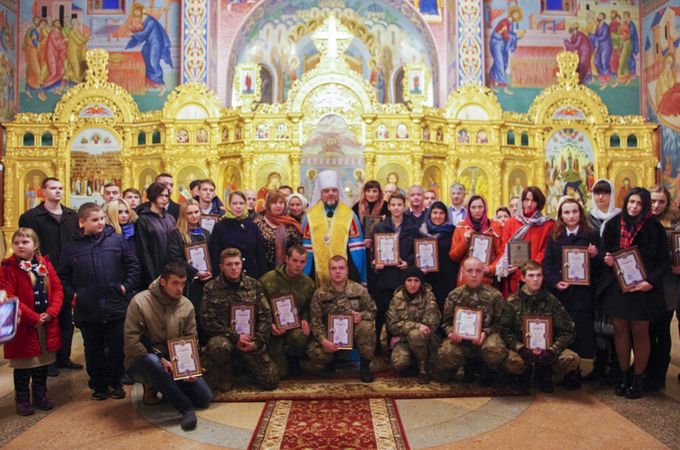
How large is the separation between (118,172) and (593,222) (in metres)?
12.4

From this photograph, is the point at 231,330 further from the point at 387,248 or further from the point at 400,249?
the point at 400,249

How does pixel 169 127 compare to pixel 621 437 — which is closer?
pixel 621 437

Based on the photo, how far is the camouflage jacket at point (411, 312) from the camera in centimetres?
583

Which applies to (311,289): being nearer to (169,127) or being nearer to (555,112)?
(169,127)

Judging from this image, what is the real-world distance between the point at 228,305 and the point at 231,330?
267 mm

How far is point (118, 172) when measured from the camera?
48.9ft

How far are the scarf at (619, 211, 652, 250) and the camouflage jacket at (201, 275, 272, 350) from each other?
11.5 ft

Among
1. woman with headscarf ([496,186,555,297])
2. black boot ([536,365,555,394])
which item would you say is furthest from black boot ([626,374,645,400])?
woman with headscarf ([496,186,555,297])

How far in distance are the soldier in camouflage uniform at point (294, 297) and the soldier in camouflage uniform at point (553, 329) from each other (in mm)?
2137

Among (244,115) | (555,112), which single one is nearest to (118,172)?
(244,115)

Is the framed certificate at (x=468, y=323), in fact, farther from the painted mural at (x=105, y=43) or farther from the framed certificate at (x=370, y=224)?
the painted mural at (x=105, y=43)

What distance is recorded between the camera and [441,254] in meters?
6.59

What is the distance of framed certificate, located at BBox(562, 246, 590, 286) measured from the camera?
18.0ft

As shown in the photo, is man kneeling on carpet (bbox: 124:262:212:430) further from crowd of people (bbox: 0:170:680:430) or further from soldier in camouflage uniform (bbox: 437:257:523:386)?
soldier in camouflage uniform (bbox: 437:257:523:386)
